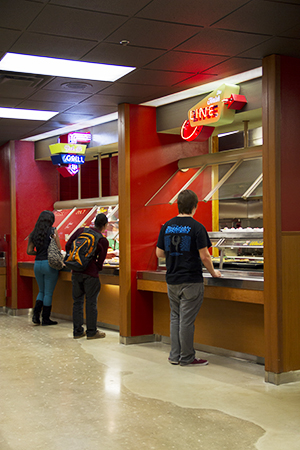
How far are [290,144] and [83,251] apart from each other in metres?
3.00

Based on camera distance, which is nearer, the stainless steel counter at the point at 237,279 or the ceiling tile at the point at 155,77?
the stainless steel counter at the point at 237,279

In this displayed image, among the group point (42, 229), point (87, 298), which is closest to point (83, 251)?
point (87, 298)

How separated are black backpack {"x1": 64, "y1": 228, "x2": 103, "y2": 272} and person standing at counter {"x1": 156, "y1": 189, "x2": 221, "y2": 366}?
1.52 meters

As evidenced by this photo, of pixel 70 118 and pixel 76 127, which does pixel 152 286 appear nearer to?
pixel 70 118

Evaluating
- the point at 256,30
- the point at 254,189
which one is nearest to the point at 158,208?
the point at 254,189

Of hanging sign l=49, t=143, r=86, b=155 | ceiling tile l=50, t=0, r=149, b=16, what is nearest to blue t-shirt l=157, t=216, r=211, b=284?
ceiling tile l=50, t=0, r=149, b=16

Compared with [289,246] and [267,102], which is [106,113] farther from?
[289,246]

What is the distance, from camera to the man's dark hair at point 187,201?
542cm

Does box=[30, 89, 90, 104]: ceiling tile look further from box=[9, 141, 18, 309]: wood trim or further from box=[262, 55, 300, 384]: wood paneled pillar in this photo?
box=[9, 141, 18, 309]: wood trim

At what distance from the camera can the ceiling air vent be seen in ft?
18.2

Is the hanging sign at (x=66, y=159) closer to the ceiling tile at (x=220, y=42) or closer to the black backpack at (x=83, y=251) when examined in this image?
the black backpack at (x=83, y=251)

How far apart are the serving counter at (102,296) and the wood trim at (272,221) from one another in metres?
2.72

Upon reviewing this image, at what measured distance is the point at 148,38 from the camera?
14.7 ft

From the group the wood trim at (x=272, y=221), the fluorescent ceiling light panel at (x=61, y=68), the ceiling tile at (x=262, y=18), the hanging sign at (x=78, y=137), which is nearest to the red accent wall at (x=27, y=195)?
the hanging sign at (x=78, y=137)
